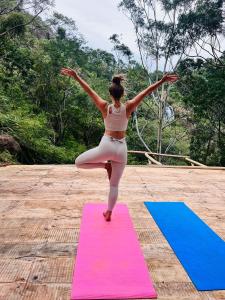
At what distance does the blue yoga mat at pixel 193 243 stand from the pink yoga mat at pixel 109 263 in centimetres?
29

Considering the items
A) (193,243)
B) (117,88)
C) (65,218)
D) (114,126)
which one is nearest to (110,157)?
(114,126)

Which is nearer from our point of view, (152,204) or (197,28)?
(152,204)

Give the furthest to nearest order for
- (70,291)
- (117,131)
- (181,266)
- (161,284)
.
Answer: (117,131), (181,266), (161,284), (70,291)

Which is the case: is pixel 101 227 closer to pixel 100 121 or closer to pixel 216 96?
pixel 216 96

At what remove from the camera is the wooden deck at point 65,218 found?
1.71 meters

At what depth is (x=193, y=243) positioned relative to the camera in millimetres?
2342

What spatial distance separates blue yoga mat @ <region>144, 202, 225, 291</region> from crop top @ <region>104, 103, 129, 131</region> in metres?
0.94

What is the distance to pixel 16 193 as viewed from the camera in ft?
11.5

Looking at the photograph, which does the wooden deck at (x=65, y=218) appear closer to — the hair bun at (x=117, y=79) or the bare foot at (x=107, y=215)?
the bare foot at (x=107, y=215)

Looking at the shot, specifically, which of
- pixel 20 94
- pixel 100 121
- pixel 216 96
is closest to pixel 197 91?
pixel 216 96

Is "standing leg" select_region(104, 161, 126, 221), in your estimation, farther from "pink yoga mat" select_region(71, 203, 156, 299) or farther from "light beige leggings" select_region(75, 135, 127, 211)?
"pink yoga mat" select_region(71, 203, 156, 299)

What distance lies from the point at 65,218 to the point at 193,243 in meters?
1.11

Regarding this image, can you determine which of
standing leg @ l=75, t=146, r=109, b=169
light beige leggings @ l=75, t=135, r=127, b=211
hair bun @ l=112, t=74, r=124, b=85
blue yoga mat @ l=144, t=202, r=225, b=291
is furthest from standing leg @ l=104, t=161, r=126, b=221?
hair bun @ l=112, t=74, r=124, b=85

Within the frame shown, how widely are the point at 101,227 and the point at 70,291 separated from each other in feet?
3.08
